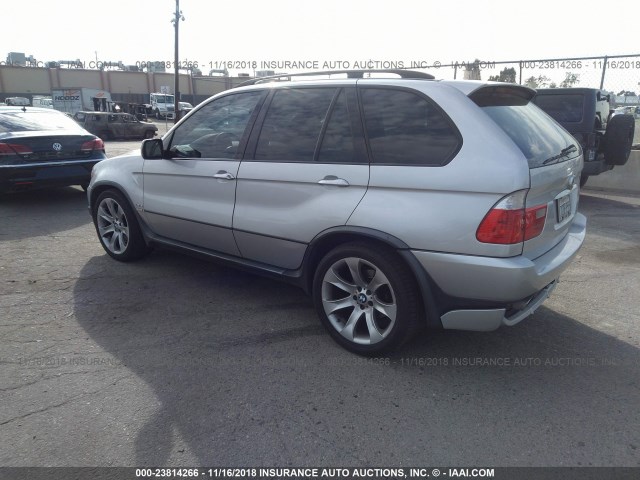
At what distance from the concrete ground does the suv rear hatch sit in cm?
86

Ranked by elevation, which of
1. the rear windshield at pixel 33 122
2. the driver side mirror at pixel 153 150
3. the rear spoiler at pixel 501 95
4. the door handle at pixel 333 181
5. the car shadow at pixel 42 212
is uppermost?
the rear spoiler at pixel 501 95

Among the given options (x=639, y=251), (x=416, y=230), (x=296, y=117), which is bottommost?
(x=639, y=251)

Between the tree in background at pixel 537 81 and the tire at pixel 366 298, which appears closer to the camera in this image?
the tire at pixel 366 298

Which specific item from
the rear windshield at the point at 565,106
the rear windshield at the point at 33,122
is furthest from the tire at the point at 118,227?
the rear windshield at the point at 565,106

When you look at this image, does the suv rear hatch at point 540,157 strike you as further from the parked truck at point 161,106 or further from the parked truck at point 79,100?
the parked truck at point 161,106

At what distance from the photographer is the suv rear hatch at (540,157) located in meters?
2.83

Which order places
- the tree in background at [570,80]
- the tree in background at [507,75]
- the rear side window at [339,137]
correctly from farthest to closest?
the tree in background at [507,75]
the tree in background at [570,80]
the rear side window at [339,137]

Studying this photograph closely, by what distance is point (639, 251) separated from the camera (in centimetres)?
559

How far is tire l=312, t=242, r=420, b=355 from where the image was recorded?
298 centimetres

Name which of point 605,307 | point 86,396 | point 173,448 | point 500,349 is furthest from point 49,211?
point 605,307

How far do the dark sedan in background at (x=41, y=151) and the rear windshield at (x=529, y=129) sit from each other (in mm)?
6795

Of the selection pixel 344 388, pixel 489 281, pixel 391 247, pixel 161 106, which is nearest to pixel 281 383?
pixel 344 388

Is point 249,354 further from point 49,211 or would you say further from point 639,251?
point 49,211

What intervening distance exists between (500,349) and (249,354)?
1.74 meters
